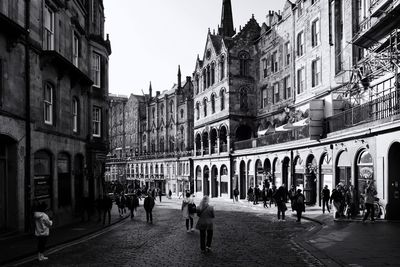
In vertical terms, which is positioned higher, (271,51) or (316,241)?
(271,51)

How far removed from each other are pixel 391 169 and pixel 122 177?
8330cm

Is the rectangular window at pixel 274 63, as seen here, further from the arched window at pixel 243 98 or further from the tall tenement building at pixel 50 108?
the tall tenement building at pixel 50 108

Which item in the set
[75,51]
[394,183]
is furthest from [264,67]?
[394,183]

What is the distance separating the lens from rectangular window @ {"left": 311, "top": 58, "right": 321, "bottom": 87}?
33.6 m

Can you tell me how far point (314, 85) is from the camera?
3456cm

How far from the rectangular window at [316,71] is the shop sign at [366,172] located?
1215 cm

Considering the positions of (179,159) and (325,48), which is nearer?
(325,48)

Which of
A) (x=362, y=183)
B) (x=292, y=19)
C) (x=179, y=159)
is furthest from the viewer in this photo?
(x=179, y=159)

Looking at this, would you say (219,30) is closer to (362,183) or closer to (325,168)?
(325,168)

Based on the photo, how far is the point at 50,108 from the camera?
69.1 feet

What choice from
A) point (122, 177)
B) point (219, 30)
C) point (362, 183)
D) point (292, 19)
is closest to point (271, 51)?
point (292, 19)

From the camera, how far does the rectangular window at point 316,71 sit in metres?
33.6

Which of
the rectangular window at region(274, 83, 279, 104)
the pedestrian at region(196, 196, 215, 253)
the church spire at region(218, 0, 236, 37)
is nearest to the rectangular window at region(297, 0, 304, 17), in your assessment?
the rectangular window at region(274, 83, 279, 104)

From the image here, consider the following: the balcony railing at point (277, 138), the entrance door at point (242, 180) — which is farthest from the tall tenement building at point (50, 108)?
the entrance door at point (242, 180)
